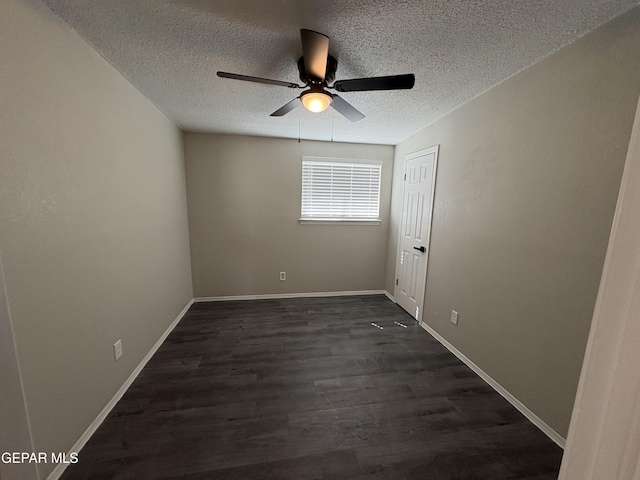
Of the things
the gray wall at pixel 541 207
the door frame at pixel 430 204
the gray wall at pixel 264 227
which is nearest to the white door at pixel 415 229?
the door frame at pixel 430 204

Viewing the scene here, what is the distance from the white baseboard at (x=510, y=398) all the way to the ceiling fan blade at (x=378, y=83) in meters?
2.27

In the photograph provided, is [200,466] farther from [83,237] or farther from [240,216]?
[240,216]

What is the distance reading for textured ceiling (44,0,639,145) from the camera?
124cm

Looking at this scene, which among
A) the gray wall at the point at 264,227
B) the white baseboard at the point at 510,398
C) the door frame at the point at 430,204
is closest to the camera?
the white baseboard at the point at 510,398

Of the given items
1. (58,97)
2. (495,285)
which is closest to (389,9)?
(58,97)

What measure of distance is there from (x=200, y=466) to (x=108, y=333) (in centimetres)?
104

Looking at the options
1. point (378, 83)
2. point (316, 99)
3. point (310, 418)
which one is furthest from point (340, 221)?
point (310, 418)

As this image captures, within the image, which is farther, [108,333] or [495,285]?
[495,285]

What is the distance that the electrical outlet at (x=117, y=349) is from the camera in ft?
5.66

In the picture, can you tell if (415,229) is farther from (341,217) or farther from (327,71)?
(327,71)

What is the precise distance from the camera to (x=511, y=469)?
4.47 feet

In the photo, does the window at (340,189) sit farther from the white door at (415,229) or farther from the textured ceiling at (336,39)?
the textured ceiling at (336,39)

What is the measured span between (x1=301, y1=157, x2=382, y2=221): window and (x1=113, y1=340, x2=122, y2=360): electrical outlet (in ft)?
7.99

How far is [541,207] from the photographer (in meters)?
1.62
